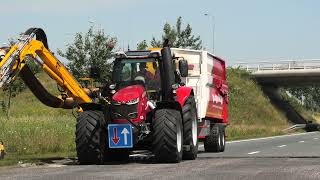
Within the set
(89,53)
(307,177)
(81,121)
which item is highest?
(89,53)

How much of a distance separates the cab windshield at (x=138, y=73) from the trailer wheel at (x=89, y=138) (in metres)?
1.45

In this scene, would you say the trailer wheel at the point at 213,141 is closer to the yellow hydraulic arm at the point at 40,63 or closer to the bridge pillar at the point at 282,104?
the yellow hydraulic arm at the point at 40,63

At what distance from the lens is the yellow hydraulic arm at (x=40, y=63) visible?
15.7 meters

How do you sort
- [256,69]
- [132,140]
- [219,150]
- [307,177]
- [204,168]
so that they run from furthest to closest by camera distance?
[256,69] → [219,150] → [132,140] → [204,168] → [307,177]

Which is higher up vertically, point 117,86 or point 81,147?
point 117,86

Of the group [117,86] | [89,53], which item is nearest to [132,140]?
[117,86]

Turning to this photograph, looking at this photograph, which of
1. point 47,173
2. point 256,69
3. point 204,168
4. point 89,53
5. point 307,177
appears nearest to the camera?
point 307,177

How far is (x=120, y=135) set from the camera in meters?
15.5

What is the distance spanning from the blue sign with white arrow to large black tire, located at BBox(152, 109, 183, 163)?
2.02ft

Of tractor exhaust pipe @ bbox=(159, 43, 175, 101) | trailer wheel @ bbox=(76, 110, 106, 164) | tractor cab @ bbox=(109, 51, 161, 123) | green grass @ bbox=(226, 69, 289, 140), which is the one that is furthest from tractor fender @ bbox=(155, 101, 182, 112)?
green grass @ bbox=(226, 69, 289, 140)

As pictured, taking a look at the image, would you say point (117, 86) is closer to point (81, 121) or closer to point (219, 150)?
point (81, 121)

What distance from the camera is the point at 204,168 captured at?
46.5ft

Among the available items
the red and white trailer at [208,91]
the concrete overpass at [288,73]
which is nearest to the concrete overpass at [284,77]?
the concrete overpass at [288,73]

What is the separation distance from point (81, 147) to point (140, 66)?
2775 millimetres
